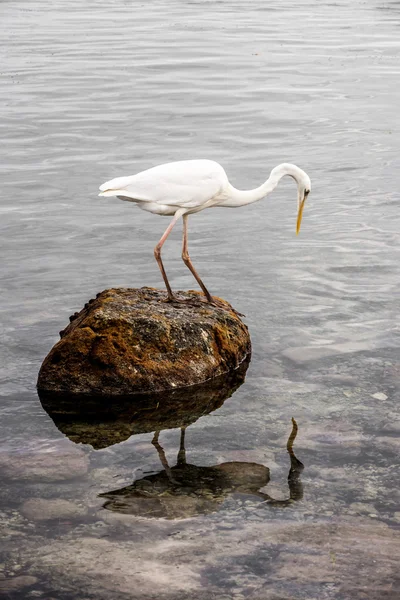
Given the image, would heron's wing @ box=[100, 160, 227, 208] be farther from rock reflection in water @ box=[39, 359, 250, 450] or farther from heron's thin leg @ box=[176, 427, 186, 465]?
heron's thin leg @ box=[176, 427, 186, 465]

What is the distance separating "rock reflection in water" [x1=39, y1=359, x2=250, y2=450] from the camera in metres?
8.02

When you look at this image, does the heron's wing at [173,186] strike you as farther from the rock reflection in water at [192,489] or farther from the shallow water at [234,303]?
the rock reflection in water at [192,489]

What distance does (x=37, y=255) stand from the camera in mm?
12883

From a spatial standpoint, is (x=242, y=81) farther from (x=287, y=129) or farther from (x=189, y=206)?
(x=189, y=206)

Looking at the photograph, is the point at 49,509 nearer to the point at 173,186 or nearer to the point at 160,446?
the point at 160,446

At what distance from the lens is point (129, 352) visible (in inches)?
334

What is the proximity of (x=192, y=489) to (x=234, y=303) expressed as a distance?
420 cm

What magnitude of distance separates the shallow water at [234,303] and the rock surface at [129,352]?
39 cm

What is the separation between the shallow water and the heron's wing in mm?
1603

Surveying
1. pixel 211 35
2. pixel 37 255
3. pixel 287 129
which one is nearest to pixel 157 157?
pixel 287 129

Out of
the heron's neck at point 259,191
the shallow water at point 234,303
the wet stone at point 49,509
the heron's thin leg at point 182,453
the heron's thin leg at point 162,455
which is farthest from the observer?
the heron's neck at point 259,191

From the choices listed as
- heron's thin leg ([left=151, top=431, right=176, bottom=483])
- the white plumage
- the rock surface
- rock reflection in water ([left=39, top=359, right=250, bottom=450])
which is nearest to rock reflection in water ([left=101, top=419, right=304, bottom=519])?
heron's thin leg ([left=151, top=431, right=176, bottom=483])

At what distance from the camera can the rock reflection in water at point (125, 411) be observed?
8023 mm

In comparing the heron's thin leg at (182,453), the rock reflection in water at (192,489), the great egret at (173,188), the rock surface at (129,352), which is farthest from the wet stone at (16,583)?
the great egret at (173,188)
